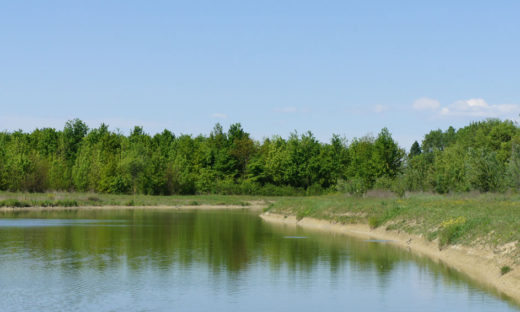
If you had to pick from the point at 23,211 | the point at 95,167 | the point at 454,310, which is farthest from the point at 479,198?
the point at 95,167

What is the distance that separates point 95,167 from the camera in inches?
5271

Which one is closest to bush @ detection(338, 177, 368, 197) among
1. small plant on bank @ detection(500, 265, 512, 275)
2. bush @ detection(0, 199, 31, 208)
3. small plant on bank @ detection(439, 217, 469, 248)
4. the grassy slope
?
the grassy slope

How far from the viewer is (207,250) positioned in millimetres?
45281

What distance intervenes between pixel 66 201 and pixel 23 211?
11.3 m

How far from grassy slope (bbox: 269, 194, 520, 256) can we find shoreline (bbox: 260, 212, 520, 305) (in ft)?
1.92

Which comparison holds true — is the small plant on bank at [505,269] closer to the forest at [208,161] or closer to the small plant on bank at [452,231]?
the small plant on bank at [452,231]

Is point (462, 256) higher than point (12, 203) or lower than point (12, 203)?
lower

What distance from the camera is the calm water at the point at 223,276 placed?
1013 inches

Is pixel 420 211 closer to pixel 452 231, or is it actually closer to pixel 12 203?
pixel 452 231

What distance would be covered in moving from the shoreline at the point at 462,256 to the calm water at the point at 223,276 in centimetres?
102

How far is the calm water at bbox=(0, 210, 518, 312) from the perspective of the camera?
25.7m


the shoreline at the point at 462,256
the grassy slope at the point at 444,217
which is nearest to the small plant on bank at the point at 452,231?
the grassy slope at the point at 444,217

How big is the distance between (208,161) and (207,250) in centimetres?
10536

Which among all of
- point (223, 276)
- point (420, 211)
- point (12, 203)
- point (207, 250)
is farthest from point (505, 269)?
point (12, 203)
